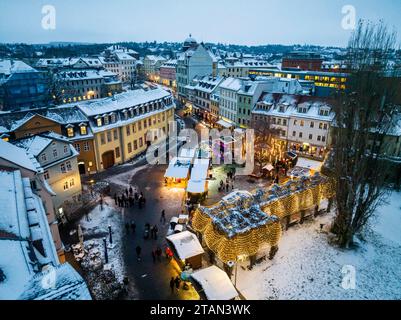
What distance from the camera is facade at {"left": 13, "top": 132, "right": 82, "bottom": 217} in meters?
27.5

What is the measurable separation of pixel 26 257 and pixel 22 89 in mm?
64482

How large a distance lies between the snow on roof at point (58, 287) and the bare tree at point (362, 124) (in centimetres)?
1963

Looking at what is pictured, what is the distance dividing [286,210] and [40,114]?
30.4 m

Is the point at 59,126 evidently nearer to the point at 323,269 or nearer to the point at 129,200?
the point at 129,200

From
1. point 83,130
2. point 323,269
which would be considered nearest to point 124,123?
point 83,130

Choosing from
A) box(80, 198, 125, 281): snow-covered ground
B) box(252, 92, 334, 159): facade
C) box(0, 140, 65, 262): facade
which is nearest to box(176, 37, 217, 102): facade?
box(252, 92, 334, 159): facade

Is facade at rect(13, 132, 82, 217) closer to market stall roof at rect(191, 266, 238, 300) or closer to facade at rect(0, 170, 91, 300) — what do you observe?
facade at rect(0, 170, 91, 300)

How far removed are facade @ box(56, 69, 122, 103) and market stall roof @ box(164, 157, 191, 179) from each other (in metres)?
55.4

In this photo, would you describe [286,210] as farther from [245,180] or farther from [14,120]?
[14,120]

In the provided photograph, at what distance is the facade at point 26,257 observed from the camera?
8.88 meters

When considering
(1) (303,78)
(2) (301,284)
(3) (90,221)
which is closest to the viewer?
(2) (301,284)

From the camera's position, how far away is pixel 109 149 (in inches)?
1630

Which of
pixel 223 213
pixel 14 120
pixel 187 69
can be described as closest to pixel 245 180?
pixel 223 213

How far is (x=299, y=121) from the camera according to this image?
4606 centimetres
